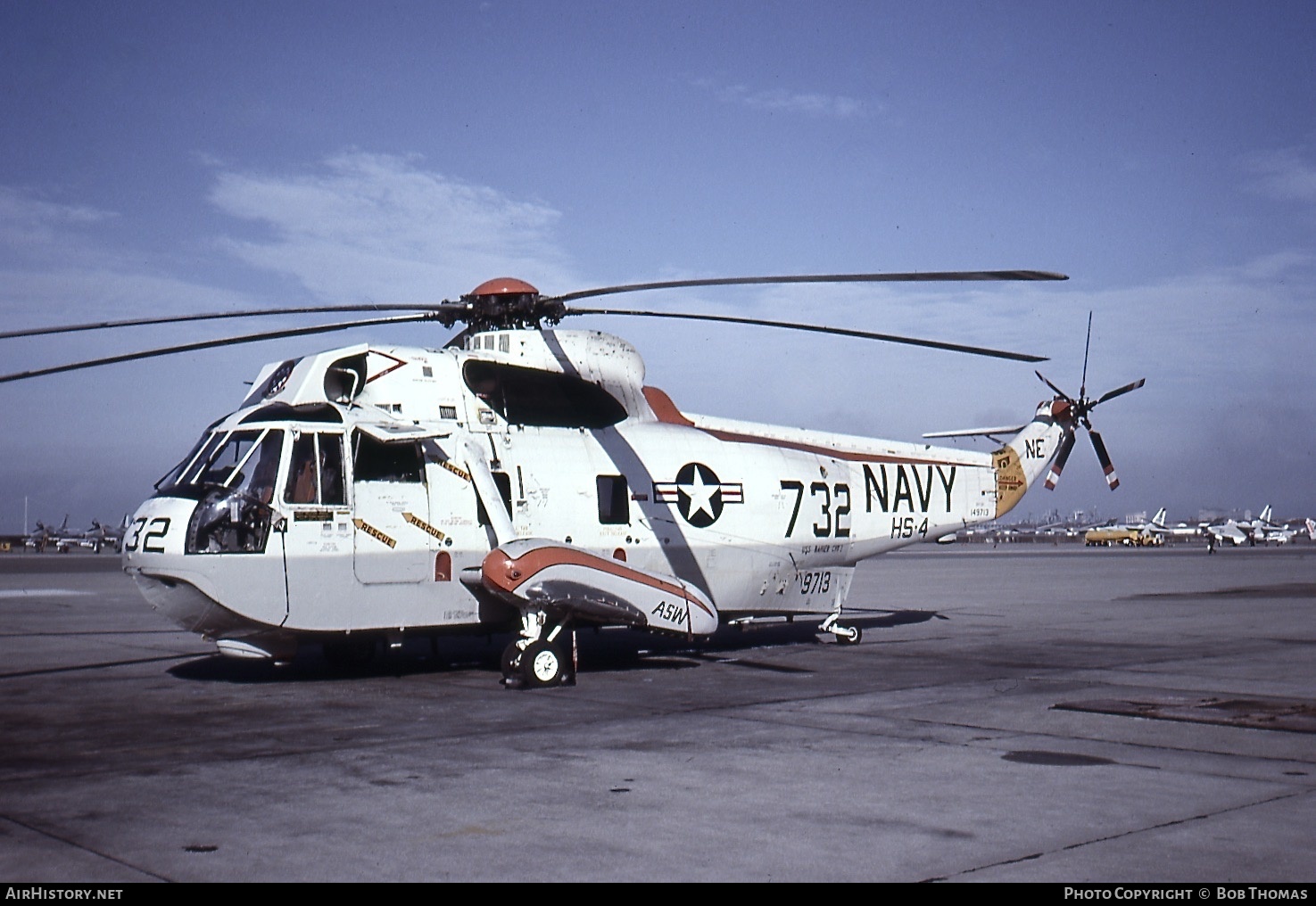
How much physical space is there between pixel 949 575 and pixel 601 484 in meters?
32.4

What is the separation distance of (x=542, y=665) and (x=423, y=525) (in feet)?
7.66

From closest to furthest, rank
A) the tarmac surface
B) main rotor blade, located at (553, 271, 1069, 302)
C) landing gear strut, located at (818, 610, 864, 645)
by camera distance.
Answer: the tarmac surface, main rotor blade, located at (553, 271, 1069, 302), landing gear strut, located at (818, 610, 864, 645)

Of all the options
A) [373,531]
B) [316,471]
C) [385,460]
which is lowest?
[373,531]

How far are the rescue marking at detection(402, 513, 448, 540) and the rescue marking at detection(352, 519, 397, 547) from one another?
37cm

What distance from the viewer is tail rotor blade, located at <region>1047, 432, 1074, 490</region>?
2305 centimetres

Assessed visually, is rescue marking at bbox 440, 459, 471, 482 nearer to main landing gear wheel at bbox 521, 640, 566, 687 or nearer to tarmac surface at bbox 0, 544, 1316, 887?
main landing gear wheel at bbox 521, 640, 566, 687

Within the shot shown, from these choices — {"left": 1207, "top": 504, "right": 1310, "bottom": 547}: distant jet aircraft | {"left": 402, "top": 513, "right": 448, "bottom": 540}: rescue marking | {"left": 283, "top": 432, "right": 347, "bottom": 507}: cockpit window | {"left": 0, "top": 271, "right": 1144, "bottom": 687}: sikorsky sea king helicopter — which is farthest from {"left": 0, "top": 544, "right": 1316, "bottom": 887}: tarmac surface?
{"left": 1207, "top": 504, "right": 1310, "bottom": 547}: distant jet aircraft

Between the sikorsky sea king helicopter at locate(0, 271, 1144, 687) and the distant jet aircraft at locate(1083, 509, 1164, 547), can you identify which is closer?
the sikorsky sea king helicopter at locate(0, 271, 1144, 687)

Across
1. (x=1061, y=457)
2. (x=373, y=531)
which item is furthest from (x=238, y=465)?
(x=1061, y=457)

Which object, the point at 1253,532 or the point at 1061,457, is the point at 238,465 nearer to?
the point at 1061,457

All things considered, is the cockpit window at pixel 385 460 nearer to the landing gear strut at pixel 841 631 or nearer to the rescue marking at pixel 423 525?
the rescue marking at pixel 423 525

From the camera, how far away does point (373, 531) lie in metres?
14.3

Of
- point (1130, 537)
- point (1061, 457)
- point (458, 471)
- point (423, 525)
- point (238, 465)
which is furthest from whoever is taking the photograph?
point (1130, 537)
